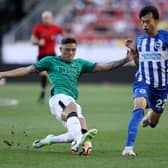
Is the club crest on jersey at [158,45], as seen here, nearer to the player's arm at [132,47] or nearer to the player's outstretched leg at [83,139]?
the player's arm at [132,47]

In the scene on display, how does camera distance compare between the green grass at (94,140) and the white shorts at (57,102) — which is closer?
the green grass at (94,140)

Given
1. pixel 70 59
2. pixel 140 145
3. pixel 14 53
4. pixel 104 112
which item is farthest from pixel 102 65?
pixel 14 53

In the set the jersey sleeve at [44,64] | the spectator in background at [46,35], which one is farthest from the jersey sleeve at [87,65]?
the spectator in background at [46,35]

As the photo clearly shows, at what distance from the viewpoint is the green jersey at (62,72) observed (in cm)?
1084

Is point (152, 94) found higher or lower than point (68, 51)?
lower

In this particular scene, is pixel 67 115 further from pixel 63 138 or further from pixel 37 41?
pixel 37 41

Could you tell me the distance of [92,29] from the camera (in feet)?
112

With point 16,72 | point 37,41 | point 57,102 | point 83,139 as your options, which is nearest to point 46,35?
point 37,41

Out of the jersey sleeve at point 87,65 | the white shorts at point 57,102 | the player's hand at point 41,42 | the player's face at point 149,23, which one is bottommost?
the white shorts at point 57,102

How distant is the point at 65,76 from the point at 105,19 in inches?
933

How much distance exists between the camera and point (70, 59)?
10.9 m

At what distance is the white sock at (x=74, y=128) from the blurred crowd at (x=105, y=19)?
2332 cm

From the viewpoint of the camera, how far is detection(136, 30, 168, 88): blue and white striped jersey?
10.7 m

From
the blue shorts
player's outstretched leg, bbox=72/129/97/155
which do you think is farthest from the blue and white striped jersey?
player's outstretched leg, bbox=72/129/97/155
